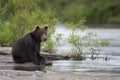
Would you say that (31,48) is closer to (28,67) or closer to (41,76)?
(28,67)

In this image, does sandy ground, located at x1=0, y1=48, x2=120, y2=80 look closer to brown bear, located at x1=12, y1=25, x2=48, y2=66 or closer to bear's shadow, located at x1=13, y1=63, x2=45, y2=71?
bear's shadow, located at x1=13, y1=63, x2=45, y2=71

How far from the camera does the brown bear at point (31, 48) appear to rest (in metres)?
19.9

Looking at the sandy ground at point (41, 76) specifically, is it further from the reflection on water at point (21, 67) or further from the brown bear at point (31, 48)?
the brown bear at point (31, 48)

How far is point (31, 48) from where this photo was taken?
19.9 m

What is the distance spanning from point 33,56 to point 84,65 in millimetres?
1947

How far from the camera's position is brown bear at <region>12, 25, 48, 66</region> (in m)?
19.9

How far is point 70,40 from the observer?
23.2 m

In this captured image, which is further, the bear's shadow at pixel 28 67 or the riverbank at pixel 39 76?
the bear's shadow at pixel 28 67

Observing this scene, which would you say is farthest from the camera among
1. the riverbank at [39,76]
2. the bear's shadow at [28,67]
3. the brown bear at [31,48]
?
the brown bear at [31,48]

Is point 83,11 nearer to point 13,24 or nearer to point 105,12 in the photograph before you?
point 105,12

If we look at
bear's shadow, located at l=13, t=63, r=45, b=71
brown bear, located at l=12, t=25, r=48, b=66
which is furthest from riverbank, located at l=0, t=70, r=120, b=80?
brown bear, located at l=12, t=25, r=48, b=66

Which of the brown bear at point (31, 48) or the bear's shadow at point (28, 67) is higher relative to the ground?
the brown bear at point (31, 48)

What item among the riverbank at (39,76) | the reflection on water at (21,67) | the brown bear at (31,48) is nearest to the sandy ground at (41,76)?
the riverbank at (39,76)

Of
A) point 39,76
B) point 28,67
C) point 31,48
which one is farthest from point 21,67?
point 39,76
